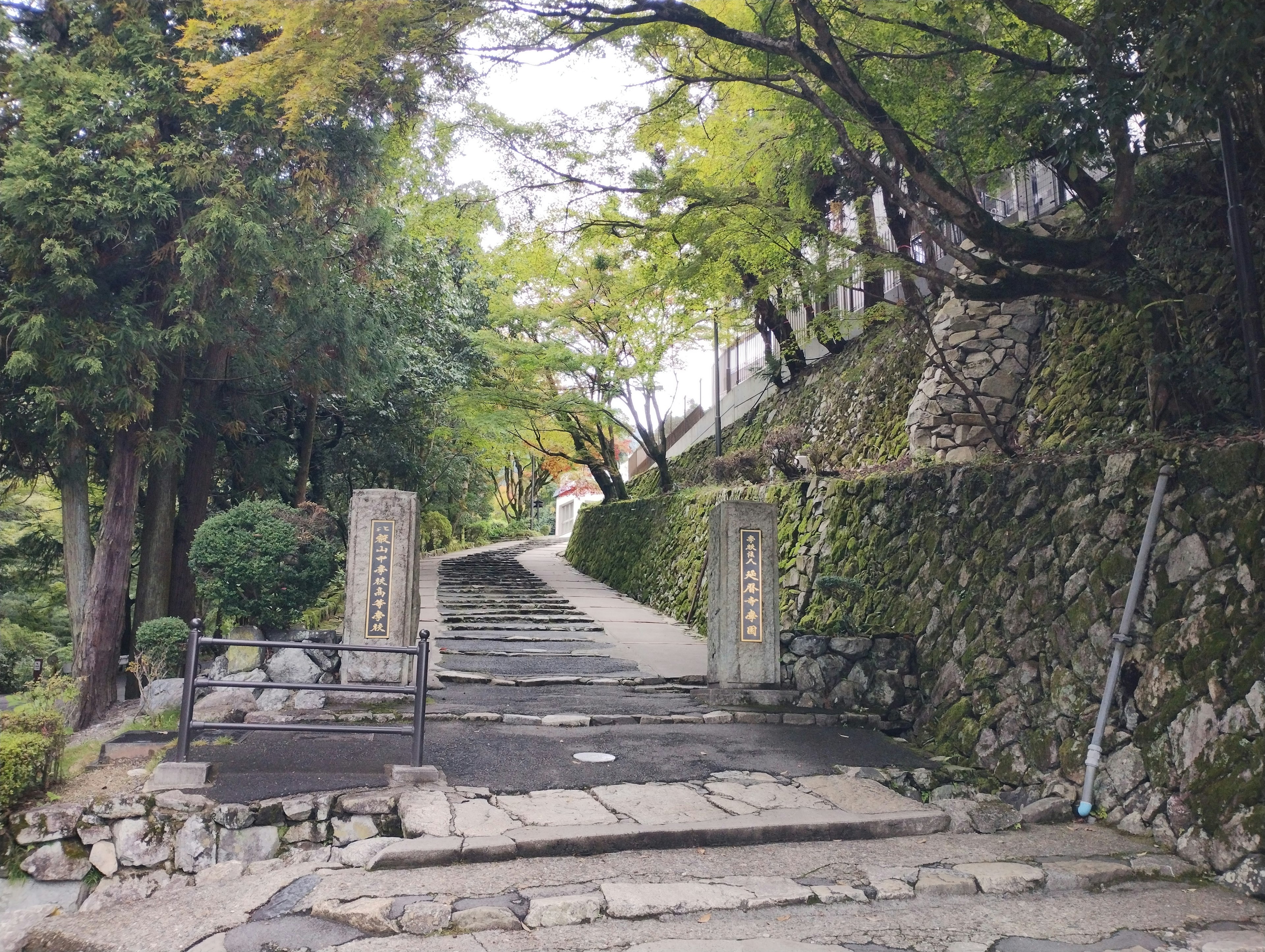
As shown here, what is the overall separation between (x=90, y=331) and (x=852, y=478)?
10.2 meters

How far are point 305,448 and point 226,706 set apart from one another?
9030 millimetres

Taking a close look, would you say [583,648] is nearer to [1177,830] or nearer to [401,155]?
[401,155]

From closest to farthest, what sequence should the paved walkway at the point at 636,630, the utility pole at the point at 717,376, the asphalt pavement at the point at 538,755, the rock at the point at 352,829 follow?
the rock at the point at 352,829 < the asphalt pavement at the point at 538,755 < the paved walkway at the point at 636,630 < the utility pole at the point at 717,376

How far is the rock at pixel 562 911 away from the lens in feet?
14.2

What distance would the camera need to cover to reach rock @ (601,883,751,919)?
4.45 m

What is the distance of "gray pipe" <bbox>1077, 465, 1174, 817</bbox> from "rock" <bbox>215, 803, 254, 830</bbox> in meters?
5.75

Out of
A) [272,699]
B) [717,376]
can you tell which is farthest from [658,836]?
[717,376]

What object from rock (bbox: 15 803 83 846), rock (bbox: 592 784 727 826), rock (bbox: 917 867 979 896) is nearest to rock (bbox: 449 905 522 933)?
rock (bbox: 592 784 727 826)

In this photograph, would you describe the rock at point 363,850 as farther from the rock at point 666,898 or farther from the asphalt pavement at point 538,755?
the rock at point 666,898

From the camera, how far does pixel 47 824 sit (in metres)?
5.21

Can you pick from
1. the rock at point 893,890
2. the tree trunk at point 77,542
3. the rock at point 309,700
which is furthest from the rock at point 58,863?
the tree trunk at point 77,542

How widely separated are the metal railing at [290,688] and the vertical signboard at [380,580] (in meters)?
2.56

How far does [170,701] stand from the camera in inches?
319

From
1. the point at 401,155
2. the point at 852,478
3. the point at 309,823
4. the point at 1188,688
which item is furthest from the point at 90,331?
the point at 1188,688
